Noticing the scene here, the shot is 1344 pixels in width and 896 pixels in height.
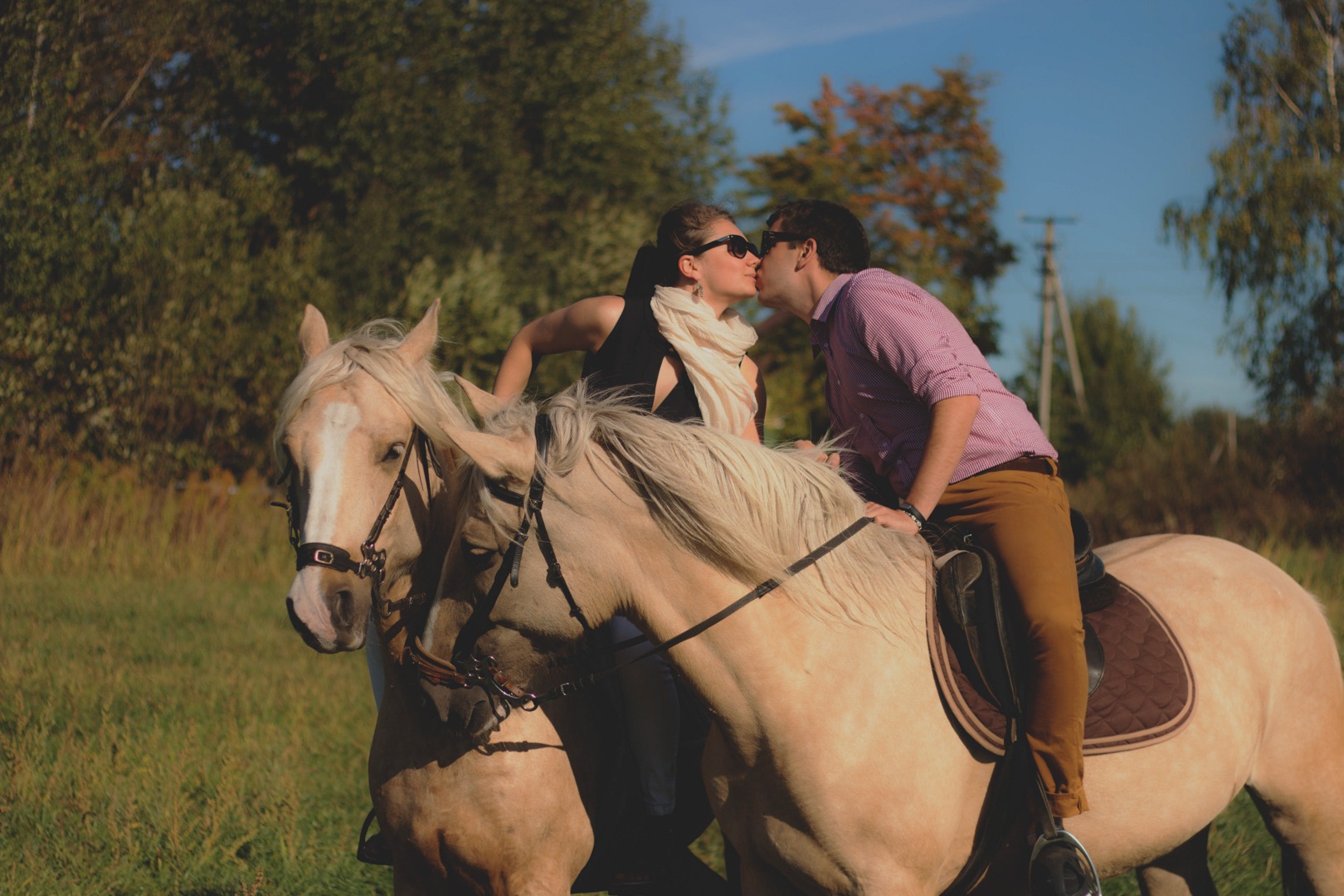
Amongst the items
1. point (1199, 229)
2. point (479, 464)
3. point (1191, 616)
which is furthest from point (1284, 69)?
point (479, 464)

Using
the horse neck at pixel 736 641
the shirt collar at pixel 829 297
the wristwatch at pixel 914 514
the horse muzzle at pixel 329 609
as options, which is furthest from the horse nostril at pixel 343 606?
the shirt collar at pixel 829 297

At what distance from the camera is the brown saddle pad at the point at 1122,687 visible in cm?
289

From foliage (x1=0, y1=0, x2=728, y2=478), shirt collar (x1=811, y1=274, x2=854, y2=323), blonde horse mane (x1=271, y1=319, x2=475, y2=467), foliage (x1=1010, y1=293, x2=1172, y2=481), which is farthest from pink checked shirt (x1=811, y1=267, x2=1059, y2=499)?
foliage (x1=1010, y1=293, x2=1172, y2=481)

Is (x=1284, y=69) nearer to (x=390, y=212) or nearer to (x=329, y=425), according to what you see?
(x=390, y=212)

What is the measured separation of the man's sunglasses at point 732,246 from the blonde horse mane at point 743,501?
3.04ft

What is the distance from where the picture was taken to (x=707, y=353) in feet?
11.8

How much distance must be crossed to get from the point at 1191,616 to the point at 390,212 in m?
19.9

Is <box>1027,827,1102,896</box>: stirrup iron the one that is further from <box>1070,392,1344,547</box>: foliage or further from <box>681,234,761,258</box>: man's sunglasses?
<box>1070,392,1344,547</box>: foliage

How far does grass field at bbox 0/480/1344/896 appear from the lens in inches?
184

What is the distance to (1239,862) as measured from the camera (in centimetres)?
531

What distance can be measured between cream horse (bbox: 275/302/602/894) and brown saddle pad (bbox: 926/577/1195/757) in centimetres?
114

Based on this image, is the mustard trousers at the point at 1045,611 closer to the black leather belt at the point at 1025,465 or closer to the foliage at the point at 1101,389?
the black leather belt at the point at 1025,465

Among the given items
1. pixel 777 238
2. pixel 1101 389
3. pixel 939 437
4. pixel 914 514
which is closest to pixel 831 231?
pixel 777 238

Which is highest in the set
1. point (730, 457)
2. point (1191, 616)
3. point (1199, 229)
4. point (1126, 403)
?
point (1199, 229)
